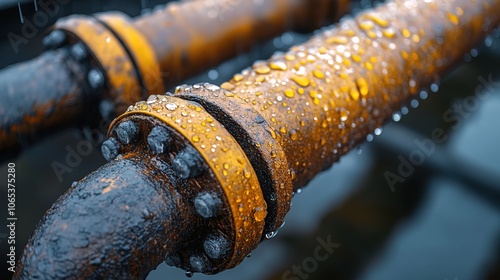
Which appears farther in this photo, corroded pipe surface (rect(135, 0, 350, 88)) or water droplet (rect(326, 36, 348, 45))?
corroded pipe surface (rect(135, 0, 350, 88))

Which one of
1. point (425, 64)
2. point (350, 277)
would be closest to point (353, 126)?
point (425, 64)

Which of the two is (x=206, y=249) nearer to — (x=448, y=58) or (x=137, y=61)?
(x=137, y=61)
